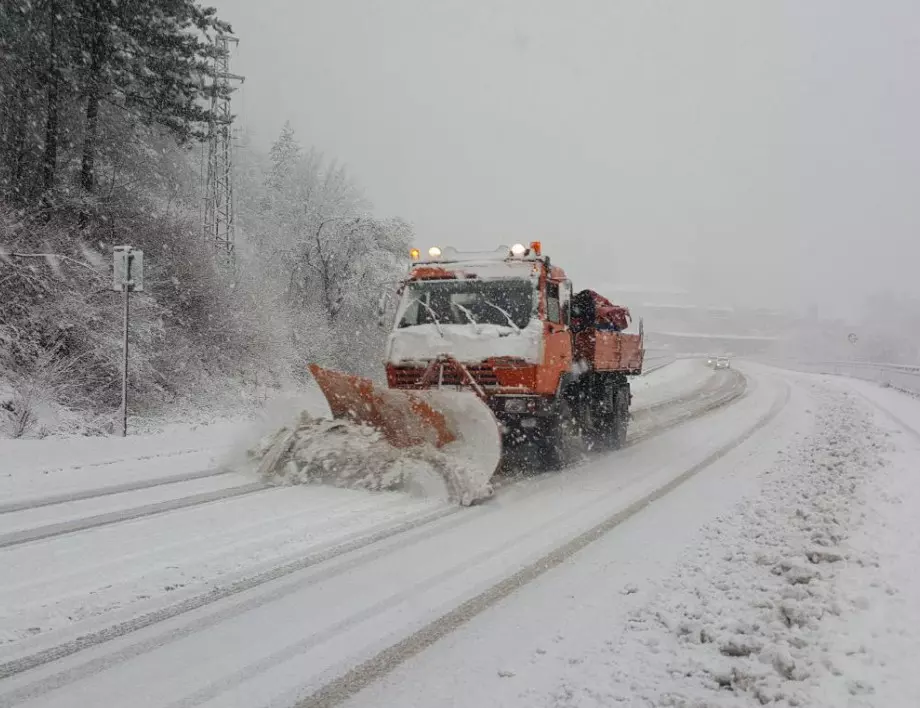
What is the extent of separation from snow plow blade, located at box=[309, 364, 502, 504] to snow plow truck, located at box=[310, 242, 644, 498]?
11 millimetres

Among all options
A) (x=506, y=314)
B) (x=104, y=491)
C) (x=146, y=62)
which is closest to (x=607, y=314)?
(x=506, y=314)

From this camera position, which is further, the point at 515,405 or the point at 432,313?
the point at 432,313

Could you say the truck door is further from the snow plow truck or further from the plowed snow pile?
the plowed snow pile

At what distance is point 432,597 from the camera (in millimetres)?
4078

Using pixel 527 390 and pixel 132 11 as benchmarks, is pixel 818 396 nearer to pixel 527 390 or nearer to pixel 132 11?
pixel 527 390

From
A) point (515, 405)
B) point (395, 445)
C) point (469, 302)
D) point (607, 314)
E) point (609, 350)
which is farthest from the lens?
point (607, 314)

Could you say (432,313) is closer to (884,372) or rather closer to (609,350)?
(609,350)

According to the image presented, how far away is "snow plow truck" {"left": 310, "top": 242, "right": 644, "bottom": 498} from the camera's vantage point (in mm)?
7125

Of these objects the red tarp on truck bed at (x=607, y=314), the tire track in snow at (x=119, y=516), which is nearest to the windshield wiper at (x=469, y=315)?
the red tarp on truck bed at (x=607, y=314)

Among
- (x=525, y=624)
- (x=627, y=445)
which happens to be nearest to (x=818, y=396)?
(x=627, y=445)

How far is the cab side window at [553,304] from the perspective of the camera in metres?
8.50

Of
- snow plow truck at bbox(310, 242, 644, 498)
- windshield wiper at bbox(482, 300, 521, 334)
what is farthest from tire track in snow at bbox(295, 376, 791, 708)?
windshield wiper at bbox(482, 300, 521, 334)

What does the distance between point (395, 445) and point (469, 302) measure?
2145mm

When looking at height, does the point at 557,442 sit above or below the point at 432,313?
below
